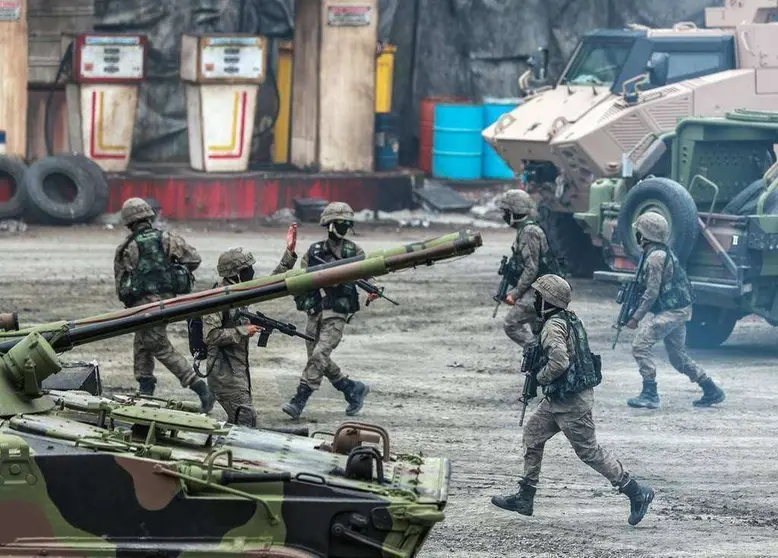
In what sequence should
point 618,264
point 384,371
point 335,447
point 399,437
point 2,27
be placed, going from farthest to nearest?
point 2,27 < point 618,264 < point 384,371 < point 399,437 < point 335,447

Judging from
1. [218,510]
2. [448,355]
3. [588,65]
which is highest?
[588,65]

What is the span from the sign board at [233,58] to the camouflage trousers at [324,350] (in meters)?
9.29

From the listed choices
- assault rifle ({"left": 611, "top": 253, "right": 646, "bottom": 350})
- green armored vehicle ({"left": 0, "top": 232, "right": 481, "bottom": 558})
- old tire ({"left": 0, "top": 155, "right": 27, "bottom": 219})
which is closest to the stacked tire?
old tire ({"left": 0, "top": 155, "right": 27, "bottom": 219})

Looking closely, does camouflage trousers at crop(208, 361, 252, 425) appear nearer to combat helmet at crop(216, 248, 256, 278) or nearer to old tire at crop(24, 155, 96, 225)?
combat helmet at crop(216, 248, 256, 278)

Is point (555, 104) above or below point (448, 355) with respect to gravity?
above

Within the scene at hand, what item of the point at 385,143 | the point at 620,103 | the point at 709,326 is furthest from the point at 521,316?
the point at 385,143

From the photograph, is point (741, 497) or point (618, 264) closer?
point (741, 497)

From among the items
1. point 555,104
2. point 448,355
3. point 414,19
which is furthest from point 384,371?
point 414,19

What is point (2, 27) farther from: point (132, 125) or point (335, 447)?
point (335, 447)

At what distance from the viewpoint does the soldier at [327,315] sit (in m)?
11.9

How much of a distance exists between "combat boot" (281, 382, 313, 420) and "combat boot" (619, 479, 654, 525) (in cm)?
302

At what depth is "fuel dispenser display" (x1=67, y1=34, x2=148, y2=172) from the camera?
66.8 feet

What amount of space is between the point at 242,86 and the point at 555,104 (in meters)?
4.86

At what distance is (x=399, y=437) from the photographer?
1151 centimetres
